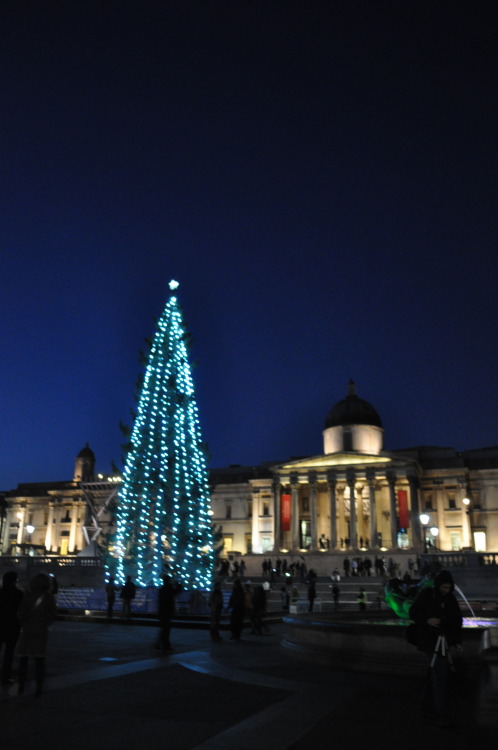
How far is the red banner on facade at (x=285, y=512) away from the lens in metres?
71.8

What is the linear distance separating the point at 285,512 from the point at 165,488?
143 feet

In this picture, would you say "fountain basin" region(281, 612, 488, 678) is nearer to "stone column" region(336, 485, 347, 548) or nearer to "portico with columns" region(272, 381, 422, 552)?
"portico with columns" region(272, 381, 422, 552)

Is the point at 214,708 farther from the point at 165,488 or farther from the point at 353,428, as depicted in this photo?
the point at 353,428

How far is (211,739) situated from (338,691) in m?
3.60

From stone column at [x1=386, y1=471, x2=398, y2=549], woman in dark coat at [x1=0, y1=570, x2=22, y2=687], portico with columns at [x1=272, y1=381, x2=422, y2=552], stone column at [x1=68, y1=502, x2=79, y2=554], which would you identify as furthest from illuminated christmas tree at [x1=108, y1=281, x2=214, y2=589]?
stone column at [x1=68, y1=502, x2=79, y2=554]

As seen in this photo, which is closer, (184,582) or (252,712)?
(252,712)

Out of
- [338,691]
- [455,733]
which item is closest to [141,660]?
[338,691]

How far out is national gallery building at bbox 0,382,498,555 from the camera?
69812 mm

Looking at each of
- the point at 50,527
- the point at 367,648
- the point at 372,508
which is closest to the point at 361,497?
the point at 372,508

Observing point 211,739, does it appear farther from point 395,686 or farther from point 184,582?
point 184,582

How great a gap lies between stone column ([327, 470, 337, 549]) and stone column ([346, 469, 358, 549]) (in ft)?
→ 4.99

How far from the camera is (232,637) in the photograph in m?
20.3

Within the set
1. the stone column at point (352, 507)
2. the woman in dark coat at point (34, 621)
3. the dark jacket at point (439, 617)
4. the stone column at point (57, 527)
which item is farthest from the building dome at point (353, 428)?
the dark jacket at point (439, 617)

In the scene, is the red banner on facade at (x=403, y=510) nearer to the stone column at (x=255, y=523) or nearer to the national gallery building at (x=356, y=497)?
the national gallery building at (x=356, y=497)
